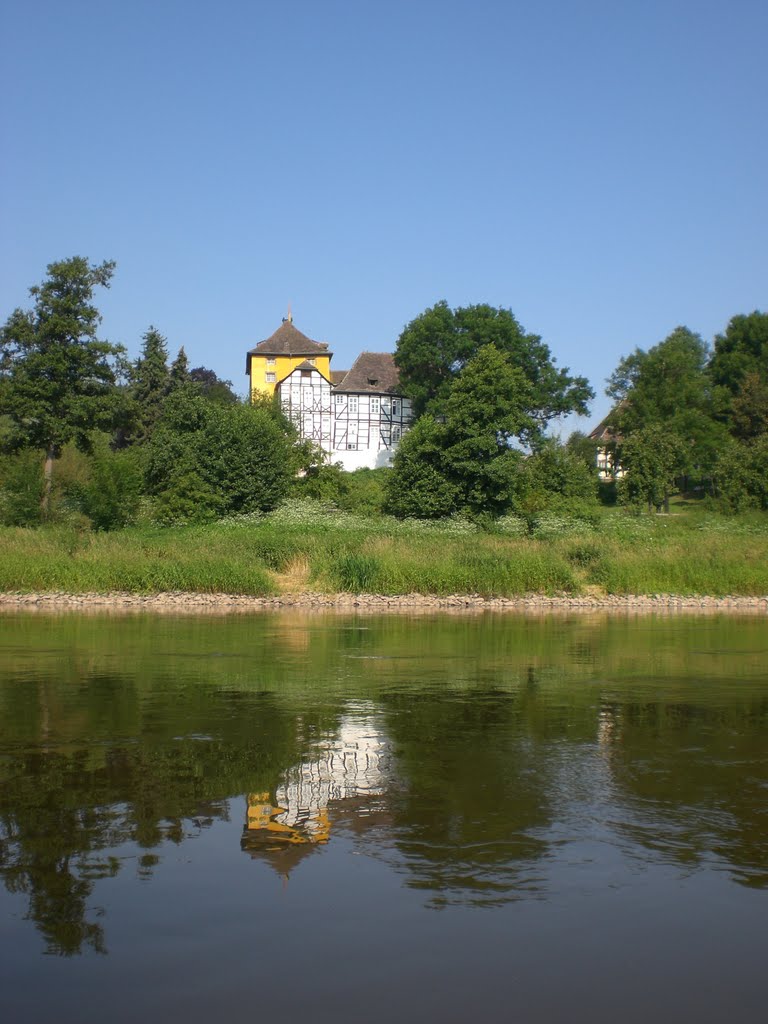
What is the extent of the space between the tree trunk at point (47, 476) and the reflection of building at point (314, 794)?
3796 cm

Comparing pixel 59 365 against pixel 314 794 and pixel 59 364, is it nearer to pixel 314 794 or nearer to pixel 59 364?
pixel 59 364

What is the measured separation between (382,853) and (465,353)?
3194 inches

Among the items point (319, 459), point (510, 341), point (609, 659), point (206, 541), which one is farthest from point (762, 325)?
point (609, 659)

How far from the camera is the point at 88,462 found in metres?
56.9

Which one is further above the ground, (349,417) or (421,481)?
(349,417)

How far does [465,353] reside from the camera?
85.9 meters

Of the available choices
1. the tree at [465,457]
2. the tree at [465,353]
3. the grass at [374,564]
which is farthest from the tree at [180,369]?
the grass at [374,564]

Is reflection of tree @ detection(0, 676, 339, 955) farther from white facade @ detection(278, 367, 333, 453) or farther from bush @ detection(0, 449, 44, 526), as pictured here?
white facade @ detection(278, 367, 333, 453)

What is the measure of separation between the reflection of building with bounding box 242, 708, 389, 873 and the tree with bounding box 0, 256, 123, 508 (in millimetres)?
44983

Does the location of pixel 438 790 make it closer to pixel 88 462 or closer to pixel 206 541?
pixel 206 541

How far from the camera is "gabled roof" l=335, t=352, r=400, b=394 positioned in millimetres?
90812

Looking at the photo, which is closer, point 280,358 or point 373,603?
point 373,603

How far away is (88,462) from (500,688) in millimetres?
47049

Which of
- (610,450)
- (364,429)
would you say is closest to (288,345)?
(364,429)
